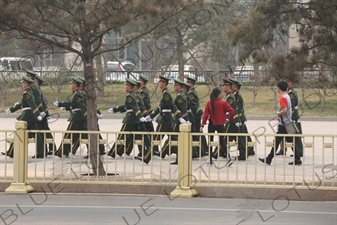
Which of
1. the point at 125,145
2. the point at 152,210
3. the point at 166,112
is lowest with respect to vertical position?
the point at 152,210

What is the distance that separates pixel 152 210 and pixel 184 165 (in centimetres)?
117

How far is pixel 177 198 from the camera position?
12031 millimetres

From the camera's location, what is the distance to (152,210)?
11023mm

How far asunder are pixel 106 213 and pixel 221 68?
3396 cm

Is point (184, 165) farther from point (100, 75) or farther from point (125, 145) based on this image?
point (100, 75)

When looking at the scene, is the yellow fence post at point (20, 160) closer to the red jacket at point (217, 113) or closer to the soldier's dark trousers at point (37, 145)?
the soldier's dark trousers at point (37, 145)

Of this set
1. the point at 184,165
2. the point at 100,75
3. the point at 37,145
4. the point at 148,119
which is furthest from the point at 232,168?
the point at 100,75

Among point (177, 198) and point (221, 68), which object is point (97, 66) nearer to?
point (221, 68)

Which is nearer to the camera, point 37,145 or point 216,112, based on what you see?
point 37,145

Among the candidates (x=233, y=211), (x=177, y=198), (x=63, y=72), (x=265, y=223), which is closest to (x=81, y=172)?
(x=177, y=198)

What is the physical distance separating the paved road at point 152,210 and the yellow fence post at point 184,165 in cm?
17

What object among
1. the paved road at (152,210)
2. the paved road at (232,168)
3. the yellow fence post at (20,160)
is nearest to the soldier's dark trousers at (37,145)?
the paved road at (232,168)

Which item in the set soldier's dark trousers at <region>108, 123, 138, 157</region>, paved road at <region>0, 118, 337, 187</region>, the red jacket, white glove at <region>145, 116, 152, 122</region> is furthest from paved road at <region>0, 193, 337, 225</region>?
white glove at <region>145, 116, 152, 122</region>

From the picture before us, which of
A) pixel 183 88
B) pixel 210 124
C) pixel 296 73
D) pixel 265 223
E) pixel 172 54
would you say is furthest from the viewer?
pixel 172 54
